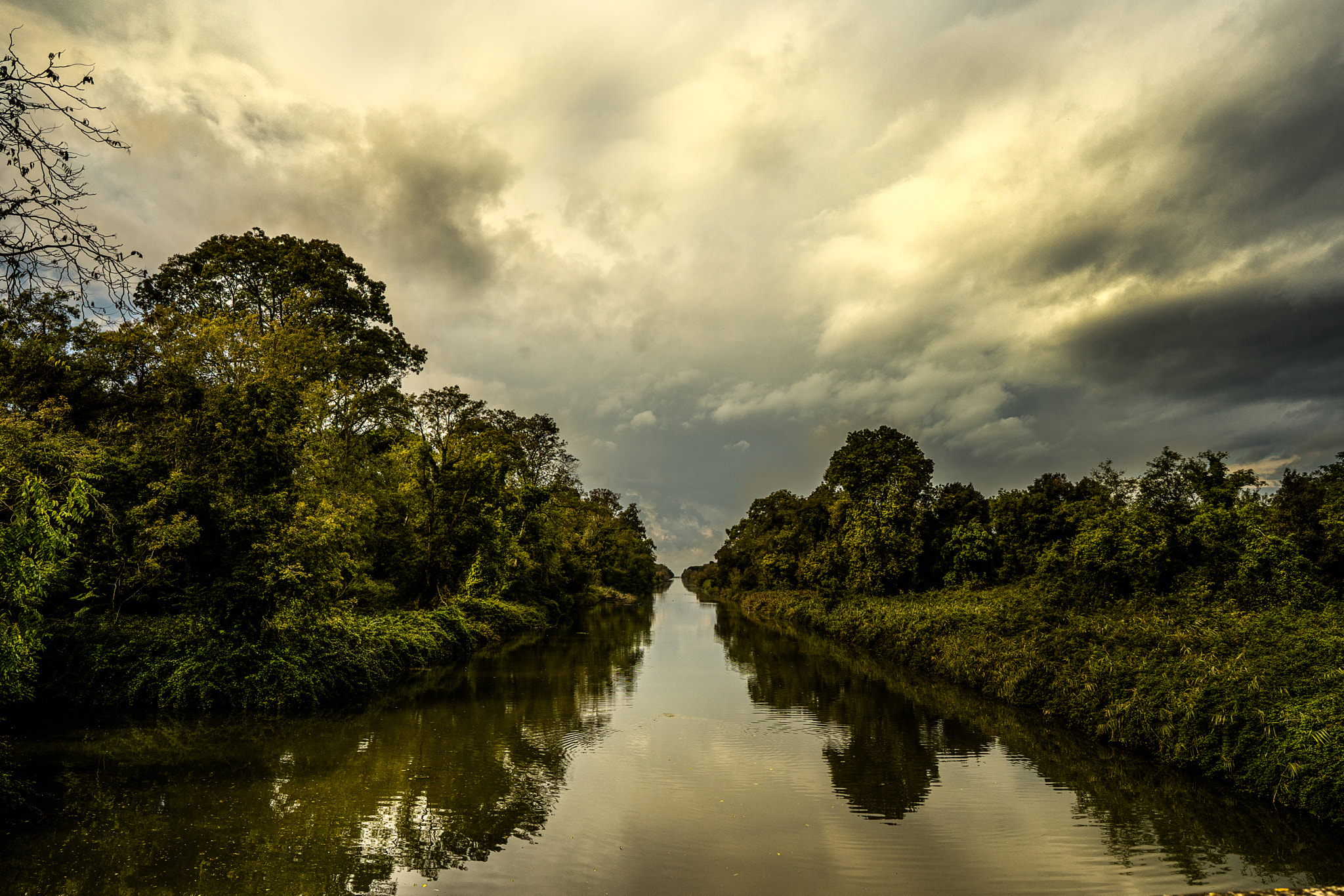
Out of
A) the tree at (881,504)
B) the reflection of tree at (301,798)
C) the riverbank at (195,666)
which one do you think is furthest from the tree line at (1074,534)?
the riverbank at (195,666)

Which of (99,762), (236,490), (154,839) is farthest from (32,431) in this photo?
(154,839)

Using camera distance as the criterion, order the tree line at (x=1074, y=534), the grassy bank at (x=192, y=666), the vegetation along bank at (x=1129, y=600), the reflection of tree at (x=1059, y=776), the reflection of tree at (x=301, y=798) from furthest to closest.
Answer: the tree line at (x=1074, y=534)
the grassy bank at (x=192, y=666)
the vegetation along bank at (x=1129, y=600)
the reflection of tree at (x=1059, y=776)
the reflection of tree at (x=301, y=798)

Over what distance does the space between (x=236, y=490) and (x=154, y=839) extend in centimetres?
998

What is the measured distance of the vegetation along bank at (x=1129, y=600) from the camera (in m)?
12.3

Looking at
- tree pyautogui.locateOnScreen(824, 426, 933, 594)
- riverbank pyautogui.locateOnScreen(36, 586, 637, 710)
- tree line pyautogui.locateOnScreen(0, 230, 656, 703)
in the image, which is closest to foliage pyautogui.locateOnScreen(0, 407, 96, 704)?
tree line pyautogui.locateOnScreen(0, 230, 656, 703)

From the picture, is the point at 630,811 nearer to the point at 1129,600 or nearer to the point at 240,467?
the point at 240,467

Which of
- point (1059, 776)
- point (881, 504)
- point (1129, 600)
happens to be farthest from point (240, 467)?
point (881, 504)

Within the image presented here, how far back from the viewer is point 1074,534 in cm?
3091

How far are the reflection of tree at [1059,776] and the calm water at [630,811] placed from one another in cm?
6

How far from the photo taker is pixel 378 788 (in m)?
11.9

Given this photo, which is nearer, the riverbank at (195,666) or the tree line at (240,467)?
the tree line at (240,467)

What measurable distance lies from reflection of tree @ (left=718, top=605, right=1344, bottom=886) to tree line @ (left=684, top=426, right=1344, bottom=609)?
6944 millimetres

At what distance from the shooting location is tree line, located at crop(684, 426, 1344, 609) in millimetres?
19125

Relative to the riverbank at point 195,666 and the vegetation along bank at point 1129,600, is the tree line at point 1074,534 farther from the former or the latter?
the riverbank at point 195,666
